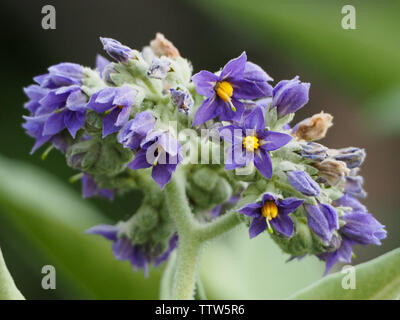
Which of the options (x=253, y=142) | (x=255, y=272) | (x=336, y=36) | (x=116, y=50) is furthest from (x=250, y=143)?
(x=336, y=36)

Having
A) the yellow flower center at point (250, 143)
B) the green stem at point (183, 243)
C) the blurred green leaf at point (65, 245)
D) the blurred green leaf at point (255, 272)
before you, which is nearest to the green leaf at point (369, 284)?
the green stem at point (183, 243)

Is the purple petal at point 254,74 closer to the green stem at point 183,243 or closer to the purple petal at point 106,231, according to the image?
the green stem at point 183,243

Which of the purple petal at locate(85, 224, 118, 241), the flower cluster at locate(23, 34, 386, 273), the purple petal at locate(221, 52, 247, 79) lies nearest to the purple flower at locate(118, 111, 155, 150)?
the flower cluster at locate(23, 34, 386, 273)

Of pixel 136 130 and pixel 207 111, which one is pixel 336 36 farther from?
pixel 136 130

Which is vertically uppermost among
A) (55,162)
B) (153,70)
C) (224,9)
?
(224,9)
